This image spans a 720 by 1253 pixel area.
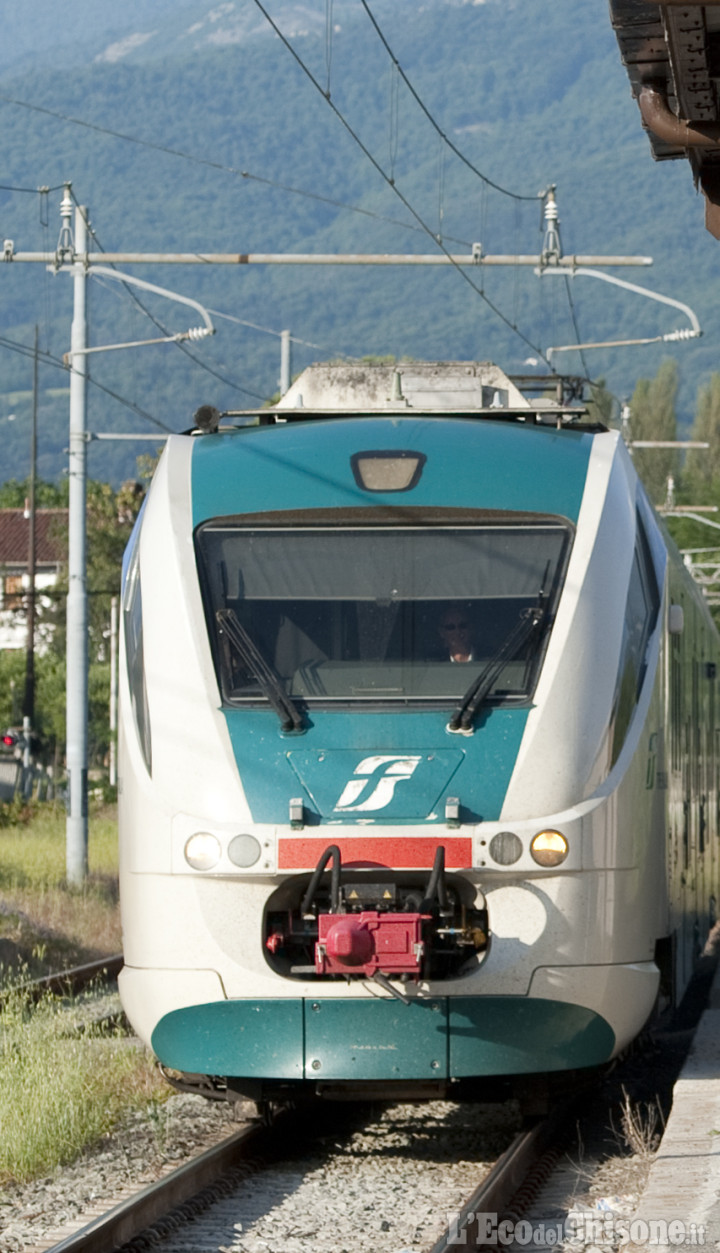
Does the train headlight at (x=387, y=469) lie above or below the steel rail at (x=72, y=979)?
above

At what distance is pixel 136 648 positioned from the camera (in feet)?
28.9

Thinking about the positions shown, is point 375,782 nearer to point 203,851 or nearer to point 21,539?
point 203,851

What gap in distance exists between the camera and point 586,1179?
8.33 meters

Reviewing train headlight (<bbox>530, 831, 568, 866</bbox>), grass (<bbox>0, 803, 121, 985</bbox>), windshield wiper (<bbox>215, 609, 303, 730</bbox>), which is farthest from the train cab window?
grass (<bbox>0, 803, 121, 985</bbox>)

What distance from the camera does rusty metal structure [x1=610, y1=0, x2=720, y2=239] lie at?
7.08 meters

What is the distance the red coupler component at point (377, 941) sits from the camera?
763cm

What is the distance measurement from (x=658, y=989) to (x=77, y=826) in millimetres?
13468

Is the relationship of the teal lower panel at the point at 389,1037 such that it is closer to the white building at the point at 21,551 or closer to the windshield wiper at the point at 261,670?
the windshield wiper at the point at 261,670

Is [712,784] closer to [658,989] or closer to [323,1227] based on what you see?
[658,989]

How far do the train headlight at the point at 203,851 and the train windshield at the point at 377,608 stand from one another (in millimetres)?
665

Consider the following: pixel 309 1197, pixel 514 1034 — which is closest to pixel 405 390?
pixel 514 1034

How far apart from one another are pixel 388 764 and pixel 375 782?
11 centimetres

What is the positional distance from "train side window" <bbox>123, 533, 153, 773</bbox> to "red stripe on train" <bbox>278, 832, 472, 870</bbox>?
3.03 ft

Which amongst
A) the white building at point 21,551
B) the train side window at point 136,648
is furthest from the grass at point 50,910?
the white building at point 21,551
